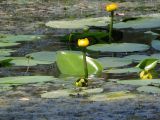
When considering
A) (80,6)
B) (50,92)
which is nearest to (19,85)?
(50,92)

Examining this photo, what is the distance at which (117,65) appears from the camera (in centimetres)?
274

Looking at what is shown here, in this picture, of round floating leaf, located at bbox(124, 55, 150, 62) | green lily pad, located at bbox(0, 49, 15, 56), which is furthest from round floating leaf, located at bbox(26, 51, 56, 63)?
round floating leaf, located at bbox(124, 55, 150, 62)

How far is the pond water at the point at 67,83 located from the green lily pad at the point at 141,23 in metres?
0.05

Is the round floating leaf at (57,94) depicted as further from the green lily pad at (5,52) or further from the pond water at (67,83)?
the green lily pad at (5,52)

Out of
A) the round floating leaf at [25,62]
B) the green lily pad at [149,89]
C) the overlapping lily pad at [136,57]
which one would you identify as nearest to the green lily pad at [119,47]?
the overlapping lily pad at [136,57]

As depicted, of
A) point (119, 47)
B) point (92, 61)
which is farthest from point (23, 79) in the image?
point (119, 47)

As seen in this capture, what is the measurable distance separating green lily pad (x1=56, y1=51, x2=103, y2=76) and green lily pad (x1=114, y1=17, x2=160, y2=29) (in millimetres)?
968

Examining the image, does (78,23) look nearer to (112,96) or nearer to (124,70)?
(124,70)

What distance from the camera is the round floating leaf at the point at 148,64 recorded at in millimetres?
2615

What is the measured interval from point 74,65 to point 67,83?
196 mm

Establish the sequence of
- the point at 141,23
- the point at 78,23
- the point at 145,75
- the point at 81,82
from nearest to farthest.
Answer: the point at 81,82 → the point at 145,75 → the point at 141,23 → the point at 78,23

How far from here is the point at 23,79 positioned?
254 cm

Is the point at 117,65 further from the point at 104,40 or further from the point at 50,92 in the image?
the point at 104,40

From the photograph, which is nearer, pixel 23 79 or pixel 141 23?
pixel 23 79
